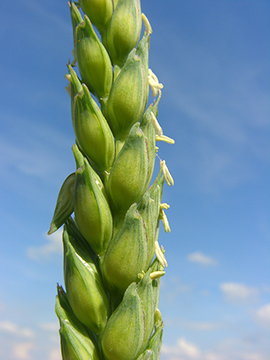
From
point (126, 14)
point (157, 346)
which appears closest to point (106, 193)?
point (157, 346)

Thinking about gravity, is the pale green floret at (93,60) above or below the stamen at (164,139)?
above

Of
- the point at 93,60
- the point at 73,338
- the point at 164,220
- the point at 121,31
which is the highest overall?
the point at 121,31

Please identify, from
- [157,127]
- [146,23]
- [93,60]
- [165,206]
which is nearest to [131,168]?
[165,206]

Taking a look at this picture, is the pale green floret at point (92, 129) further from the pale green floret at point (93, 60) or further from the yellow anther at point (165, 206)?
the yellow anther at point (165, 206)

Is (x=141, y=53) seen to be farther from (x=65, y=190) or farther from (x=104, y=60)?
(x=65, y=190)

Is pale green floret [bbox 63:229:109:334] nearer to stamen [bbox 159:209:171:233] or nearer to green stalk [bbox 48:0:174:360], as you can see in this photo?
green stalk [bbox 48:0:174:360]

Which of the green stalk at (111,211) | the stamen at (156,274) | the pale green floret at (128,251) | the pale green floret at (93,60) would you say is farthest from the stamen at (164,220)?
the pale green floret at (93,60)

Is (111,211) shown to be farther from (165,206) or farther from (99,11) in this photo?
(99,11)

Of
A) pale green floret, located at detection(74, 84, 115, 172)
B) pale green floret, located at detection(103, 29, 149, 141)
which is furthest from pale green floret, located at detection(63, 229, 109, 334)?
pale green floret, located at detection(103, 29, 149, 141)
